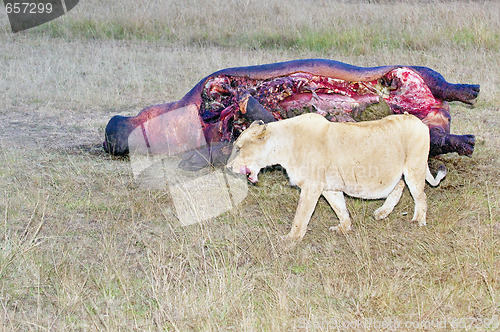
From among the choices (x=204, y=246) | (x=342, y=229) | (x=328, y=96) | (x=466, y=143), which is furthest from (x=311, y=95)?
(x=204, y=246)

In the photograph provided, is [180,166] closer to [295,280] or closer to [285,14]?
[295,280]

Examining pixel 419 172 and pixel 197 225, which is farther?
pixel 197 225

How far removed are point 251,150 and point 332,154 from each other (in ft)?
1.71

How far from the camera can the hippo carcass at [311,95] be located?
219 inches

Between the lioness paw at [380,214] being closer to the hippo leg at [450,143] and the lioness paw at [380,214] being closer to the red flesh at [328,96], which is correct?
the hippo leg at [450,143]

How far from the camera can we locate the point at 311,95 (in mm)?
5641

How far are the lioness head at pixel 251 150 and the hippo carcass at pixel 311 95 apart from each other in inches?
A: 45.0

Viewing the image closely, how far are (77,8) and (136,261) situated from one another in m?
10.6

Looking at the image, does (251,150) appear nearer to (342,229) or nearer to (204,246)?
(204,246)

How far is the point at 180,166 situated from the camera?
5.74 m

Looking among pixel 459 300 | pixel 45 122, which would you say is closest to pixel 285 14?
pixel 45 122

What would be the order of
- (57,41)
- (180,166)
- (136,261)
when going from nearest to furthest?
(136,261) < (180,166) < (57,41)

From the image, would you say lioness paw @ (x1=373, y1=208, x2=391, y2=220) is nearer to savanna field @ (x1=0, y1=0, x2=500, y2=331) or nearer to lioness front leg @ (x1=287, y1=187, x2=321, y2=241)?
savanna field @ (x1=0, y1=0, x2=500, y2=331)

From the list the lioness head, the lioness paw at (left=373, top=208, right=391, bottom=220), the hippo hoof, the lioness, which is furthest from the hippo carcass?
the lioness head
